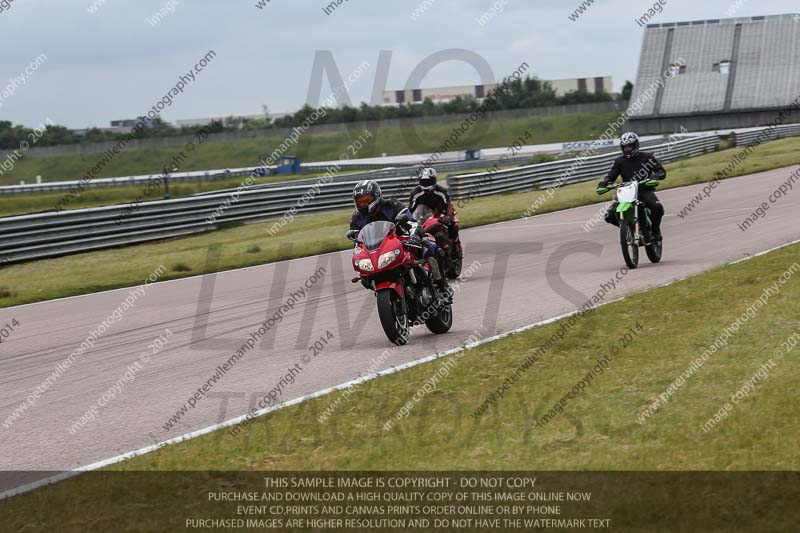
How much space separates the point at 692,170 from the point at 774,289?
89.2 feet

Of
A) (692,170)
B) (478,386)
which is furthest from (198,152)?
(478,386)

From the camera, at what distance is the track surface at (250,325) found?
7676mm

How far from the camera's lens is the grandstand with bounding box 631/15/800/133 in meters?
77.8

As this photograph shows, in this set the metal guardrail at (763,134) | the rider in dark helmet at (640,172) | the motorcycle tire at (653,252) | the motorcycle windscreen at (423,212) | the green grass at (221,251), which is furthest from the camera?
the metal guardrail at (763,134)

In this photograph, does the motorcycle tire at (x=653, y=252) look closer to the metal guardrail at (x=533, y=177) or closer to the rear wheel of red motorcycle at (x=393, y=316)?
the rear wheel of red motorcycle at (x=393, y=316)

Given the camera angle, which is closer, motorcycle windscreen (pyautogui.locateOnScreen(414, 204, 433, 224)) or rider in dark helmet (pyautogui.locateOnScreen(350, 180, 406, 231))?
rider in dark helmet (pyautogui.locateOnScreen(350, 180, 406, 231))

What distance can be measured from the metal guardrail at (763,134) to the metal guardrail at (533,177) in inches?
416

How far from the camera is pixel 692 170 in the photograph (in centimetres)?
3684

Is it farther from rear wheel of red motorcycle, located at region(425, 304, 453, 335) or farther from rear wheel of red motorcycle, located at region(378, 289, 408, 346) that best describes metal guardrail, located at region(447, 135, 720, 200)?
rear wheel of red motorcycle, located at region(378, 289, 408, 346)

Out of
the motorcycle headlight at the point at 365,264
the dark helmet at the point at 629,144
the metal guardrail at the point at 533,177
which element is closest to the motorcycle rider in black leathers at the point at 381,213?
the motorcycle headlight at the point at 365,264

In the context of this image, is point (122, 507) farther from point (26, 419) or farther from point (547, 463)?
point (26, 419)

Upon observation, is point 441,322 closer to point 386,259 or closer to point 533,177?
point 386,259

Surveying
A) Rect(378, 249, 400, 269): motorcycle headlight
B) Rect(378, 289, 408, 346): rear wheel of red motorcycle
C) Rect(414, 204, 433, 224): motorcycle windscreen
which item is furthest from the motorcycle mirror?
Rect(414, 204, 433, 224): motorcycle windscreen

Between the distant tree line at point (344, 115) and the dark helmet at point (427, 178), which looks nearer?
the dark helmet at point (427, 178)
